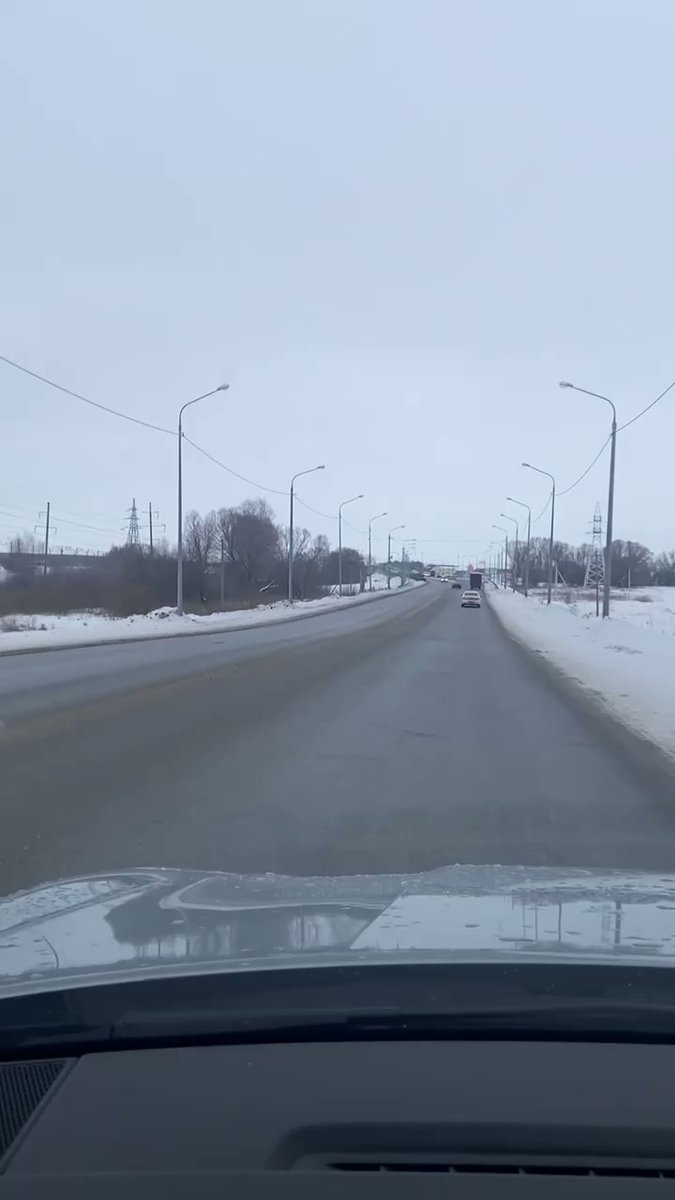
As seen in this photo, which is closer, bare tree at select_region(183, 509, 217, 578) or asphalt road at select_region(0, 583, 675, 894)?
asphalt road at select_region(0, 583, 675, 894)

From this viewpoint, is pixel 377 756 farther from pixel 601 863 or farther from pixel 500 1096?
pixel 500 1096

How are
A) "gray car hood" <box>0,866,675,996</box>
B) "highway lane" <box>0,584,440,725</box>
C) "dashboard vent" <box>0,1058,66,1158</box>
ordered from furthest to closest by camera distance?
"highway lane" <box>0,584,440,725</box>
"gray car hood" <box>0,866,675,996</box>
"dashboard vent" <box>0,1058,66,1158</box>

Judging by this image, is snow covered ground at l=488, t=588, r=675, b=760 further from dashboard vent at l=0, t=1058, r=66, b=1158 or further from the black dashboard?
dashboard vent at l=0, t=1058, r=66, b=1158

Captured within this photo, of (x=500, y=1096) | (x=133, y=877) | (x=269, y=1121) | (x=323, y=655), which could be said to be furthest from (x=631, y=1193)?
(x=323, y=655)

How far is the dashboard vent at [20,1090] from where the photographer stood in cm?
292

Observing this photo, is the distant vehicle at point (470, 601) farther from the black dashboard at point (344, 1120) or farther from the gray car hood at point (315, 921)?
the black dashboard at point (344, 1120)

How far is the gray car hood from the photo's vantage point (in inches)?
146

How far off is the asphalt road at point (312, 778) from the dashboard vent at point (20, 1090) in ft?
13.5

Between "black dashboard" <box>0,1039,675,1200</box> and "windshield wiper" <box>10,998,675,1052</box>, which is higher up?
"windshield wiper" <box>10,998,675,1052</box>

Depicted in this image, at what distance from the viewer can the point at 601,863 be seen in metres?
8.02

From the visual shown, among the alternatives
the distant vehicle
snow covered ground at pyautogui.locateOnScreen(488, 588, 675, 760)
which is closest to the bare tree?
the distant vehicle

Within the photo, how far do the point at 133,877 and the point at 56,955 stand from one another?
175cm

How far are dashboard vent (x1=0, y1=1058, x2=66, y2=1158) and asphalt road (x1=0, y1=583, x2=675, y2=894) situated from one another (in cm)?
410

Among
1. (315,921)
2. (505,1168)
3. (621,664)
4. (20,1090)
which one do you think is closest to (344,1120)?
(505,1168)
